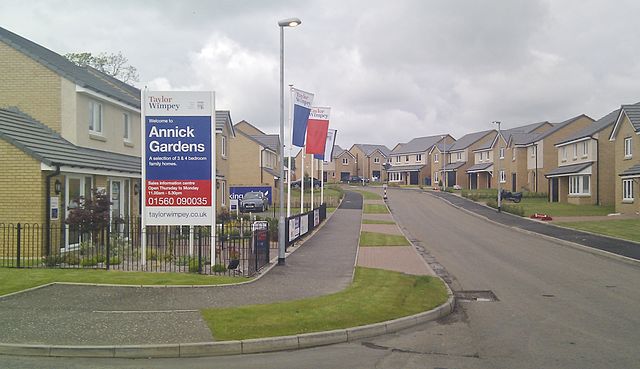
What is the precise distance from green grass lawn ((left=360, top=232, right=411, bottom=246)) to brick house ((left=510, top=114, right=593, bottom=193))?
3799cm

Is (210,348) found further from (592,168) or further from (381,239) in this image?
(592,168)

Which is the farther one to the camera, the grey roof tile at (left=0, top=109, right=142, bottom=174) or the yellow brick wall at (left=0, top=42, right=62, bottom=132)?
the yellow brick wall at (left=0, top=42, right=62, bottom=132)

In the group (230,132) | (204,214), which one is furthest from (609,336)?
(230,132)

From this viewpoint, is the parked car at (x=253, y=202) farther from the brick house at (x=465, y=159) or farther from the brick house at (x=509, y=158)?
the brick house at (x=465, y=159)

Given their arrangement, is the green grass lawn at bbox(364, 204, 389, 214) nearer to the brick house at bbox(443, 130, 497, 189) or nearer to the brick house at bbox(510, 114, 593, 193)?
the brick house at bbox(510, 114, 593, 193)

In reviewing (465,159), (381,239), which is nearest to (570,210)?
(381,239)

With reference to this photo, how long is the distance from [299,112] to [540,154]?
153 feet

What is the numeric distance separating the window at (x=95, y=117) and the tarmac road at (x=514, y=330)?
1375cm

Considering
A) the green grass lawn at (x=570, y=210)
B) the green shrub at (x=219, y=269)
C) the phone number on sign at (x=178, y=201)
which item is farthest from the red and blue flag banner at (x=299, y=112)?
the green grass lawn at (x=570, y=210)

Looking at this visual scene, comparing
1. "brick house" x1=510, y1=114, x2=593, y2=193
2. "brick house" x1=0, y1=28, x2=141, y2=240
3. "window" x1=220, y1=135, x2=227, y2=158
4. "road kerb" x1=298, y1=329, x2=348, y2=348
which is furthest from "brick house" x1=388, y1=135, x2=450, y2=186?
"road kerb" x1=298, y1=329, x2=348, y2=348

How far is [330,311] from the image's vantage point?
1068cm

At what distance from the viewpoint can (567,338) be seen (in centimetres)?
952

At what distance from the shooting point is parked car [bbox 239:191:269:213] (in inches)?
1678

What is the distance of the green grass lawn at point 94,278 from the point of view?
12.8 metres
